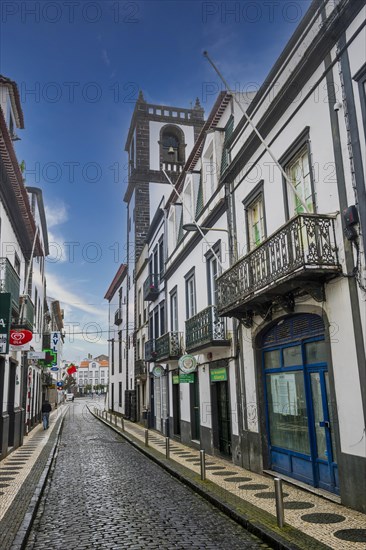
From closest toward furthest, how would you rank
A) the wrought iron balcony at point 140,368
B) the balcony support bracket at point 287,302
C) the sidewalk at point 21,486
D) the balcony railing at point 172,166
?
the sidewalk at point 21,486 → the balcony support bracket at point 287,302 → the wrought iron balcony at point 140,368 → the balcony railing at point 172,166

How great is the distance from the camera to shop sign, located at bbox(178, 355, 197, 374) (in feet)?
46.8

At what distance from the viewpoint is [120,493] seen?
8.97 metres

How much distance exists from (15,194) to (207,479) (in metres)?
8.82

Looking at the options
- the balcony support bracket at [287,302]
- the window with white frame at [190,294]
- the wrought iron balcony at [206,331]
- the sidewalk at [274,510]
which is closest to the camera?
the sidewalk at [274,510]

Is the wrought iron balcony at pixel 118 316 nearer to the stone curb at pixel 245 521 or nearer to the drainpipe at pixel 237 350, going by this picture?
the drainpipe at pixel 237 350

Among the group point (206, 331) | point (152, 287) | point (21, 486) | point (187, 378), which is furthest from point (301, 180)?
point (152, 287)

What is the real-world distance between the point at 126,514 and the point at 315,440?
3541 mm

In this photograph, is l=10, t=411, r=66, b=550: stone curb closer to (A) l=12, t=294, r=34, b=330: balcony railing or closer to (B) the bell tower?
(A) l=12, t=294, r=34, b=330: balcony railing

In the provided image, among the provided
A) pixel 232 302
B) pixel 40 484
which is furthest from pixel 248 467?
pixel 40 484

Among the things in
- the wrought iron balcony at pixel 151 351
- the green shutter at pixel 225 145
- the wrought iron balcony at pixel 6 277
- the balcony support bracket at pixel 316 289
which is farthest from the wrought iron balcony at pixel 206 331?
the wrought iron balcony at pixel 151 351

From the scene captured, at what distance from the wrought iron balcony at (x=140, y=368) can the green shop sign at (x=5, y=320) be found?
15.2 metres

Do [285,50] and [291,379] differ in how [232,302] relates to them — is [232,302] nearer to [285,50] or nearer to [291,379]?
[291,379]

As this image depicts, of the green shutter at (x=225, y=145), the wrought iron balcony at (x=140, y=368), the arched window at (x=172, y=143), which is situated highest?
the arched window at (x=172, y=143)

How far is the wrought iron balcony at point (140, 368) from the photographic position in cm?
2576
